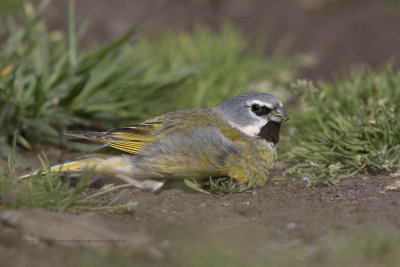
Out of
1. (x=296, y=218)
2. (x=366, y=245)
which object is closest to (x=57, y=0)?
(x=296, y=218)

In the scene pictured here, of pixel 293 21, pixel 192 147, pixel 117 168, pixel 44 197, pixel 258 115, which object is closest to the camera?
pixel 44 197

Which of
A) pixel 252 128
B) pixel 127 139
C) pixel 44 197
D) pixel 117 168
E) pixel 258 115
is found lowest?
pixel 117 168

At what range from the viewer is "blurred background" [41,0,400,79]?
28.6ft

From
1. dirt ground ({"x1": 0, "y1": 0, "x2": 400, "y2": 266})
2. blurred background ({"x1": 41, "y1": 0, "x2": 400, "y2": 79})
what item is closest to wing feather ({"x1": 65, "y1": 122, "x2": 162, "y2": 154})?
dirt ground ({"x1": 0, "y1": 0, "x2": 400, "y2": 266})

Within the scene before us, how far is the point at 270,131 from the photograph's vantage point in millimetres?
4871

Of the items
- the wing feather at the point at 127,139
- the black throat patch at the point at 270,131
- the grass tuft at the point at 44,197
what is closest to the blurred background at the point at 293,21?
the black throat patch at the point at 270,131

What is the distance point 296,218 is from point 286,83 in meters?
4.14

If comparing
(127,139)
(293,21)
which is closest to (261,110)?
(127,139)

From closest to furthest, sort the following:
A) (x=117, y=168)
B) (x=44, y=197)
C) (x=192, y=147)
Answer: (x=44, y=197) < (x=192, y=147) < (x=117, y=168)

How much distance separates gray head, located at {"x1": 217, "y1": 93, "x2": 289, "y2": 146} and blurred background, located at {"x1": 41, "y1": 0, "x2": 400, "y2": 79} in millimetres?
3525

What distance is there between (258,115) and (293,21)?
5.73 m

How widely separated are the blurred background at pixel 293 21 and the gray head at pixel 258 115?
3.53m

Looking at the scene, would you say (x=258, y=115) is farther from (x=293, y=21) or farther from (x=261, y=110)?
(x=293, y=21)

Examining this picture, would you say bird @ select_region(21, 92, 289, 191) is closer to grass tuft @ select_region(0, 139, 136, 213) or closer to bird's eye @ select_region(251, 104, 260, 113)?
bird's eye @ select_region(251, 104, 260, 113)
